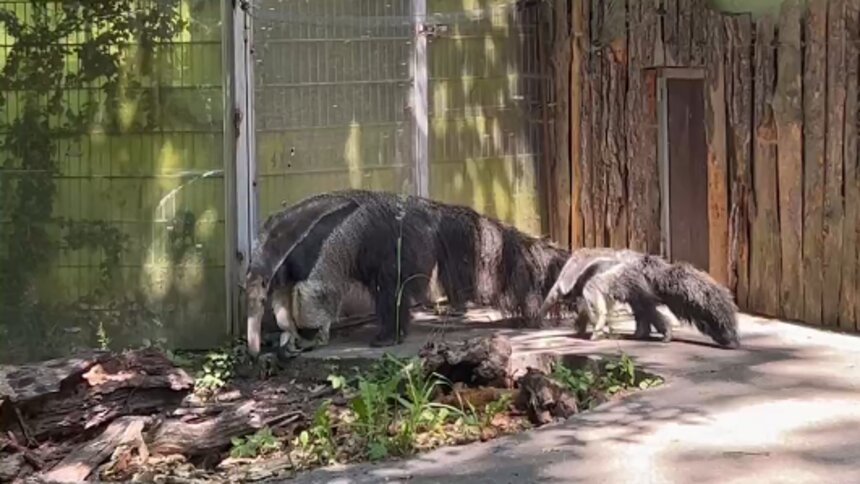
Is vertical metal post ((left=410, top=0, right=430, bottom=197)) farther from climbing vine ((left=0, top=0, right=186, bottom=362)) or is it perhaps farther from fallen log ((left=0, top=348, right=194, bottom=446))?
fallen log ((left=0, top=348, right=194, bottom=446))

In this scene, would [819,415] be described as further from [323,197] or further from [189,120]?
[189,120]

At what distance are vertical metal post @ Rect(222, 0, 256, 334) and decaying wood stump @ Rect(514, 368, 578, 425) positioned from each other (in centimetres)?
316

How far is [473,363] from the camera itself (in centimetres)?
708

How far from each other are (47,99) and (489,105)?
3.74 metres

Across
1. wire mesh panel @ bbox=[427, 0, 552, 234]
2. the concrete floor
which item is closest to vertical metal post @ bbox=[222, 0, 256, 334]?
wire mesh panel @ bbox=[427, 0, 552, 234]

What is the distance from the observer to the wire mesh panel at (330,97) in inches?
364

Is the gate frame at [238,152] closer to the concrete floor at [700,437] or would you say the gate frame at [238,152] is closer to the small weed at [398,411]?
the small weed at [398,411]

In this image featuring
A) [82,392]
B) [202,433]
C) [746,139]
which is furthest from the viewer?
[746,139]

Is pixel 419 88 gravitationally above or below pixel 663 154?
above

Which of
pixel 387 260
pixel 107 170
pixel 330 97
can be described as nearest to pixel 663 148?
pixel 387 260

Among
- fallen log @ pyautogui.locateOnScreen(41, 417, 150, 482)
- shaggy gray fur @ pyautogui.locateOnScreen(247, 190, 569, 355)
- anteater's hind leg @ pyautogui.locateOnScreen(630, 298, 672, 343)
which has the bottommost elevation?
fallen log @ pyautogui.locateOnScreen(41, 417, 150, 482)

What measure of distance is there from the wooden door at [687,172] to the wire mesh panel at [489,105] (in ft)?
4.04

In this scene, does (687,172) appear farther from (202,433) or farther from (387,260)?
(202,433)

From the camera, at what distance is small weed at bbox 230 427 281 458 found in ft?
20.7
